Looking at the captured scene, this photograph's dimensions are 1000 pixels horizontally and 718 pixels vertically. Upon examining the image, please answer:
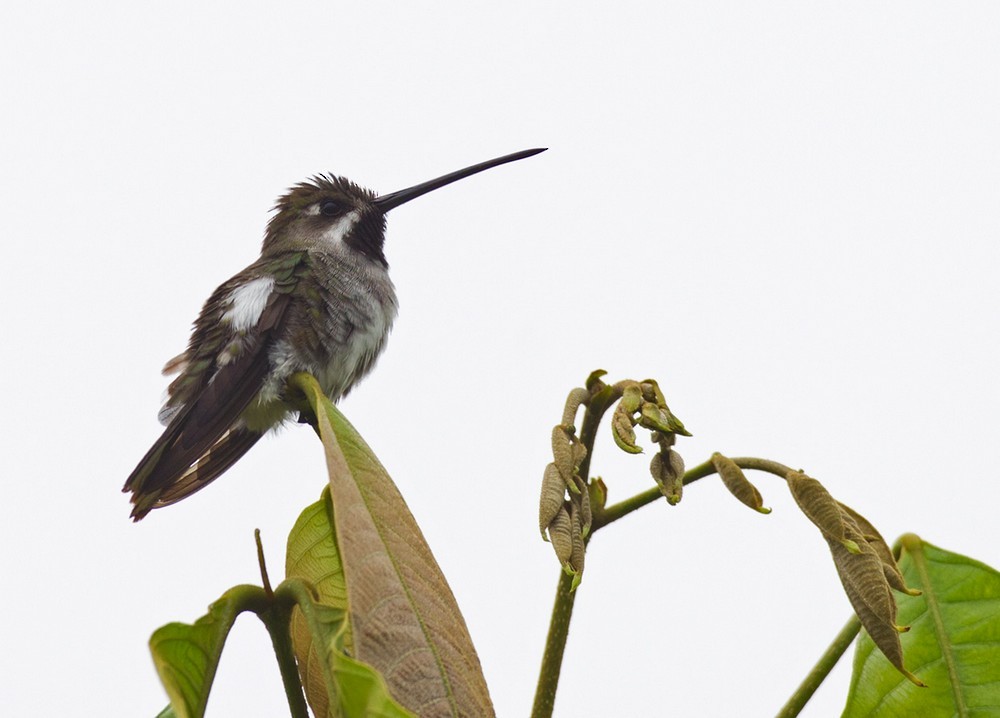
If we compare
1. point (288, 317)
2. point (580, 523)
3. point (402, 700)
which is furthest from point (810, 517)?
point (288, 317)

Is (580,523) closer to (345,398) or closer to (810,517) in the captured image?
(810,517)

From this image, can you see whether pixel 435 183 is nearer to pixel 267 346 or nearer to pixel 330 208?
pixel 330 208

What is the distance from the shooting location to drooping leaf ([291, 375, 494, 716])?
1.34 metres

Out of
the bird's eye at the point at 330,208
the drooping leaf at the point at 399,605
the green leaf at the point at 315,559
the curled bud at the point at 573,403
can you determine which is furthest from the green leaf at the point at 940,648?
the bird's eye at the point at 330,208

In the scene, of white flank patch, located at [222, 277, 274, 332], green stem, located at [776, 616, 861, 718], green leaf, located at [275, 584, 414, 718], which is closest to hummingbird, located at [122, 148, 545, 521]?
white flank patch, located at [222, 277, 274, 332]

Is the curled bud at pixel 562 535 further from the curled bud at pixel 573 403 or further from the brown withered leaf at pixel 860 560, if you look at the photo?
the brown withered leaf at pixel 860 560

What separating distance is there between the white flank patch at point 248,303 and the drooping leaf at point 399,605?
1622 mm

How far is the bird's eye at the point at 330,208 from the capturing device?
395 centimetres

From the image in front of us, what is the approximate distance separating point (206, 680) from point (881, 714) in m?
1.03

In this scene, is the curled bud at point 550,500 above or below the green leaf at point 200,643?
above

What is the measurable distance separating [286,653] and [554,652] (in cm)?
41

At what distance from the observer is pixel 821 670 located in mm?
1646

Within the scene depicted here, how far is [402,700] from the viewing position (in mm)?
1317

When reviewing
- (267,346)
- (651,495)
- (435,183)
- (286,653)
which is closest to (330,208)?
(435,183)
